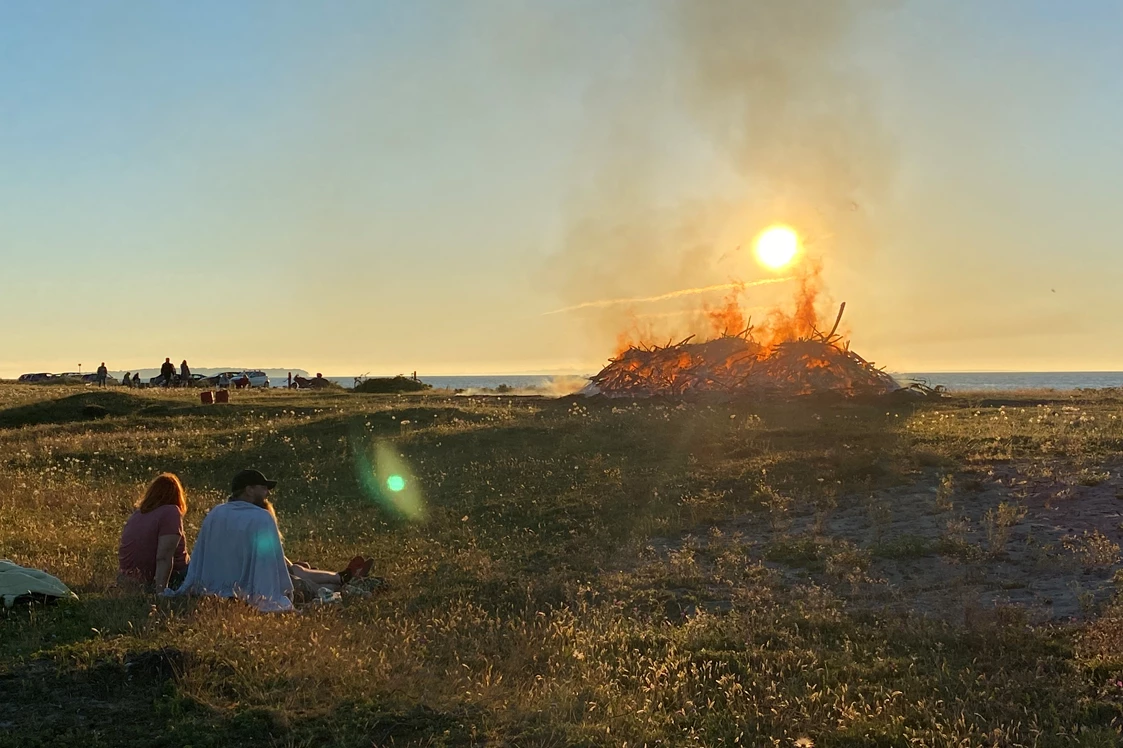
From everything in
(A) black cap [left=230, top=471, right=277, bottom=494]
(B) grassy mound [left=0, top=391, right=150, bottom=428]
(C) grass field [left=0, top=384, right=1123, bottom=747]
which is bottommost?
(C) grass field [left=0, top=384, right=1123, bottom=747]

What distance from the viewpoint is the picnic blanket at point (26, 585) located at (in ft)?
24.1

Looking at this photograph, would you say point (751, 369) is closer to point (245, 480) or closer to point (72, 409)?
point (72, 409)

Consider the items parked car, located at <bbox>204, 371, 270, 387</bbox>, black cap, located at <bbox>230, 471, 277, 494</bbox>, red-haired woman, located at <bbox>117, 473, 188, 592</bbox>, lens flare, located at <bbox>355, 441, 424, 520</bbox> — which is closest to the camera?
black cap, located at <bbox>230, 471, 277, 494</bbox>

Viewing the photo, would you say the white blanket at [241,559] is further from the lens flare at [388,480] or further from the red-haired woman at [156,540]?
the lens flare at [388,480]

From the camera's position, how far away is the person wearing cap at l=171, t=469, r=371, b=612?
7.82m

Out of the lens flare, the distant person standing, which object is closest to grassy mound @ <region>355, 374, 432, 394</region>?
the distant person standing

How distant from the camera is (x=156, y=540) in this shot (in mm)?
8727

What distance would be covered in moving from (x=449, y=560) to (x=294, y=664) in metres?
4.59

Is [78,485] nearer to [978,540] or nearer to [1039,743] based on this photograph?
[978,540]

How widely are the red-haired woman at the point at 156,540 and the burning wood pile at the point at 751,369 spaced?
23.6 m

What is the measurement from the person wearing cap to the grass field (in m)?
0.48

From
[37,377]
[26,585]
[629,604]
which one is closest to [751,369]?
[629,604]

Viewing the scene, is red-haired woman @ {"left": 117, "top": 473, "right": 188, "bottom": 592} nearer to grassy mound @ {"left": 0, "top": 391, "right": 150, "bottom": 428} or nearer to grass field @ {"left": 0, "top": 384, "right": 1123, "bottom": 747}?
grass field @ {"left": 0, "top": 384, "right": 1123, "bottom": 747}

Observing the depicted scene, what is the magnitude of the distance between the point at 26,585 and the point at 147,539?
1.34 m
